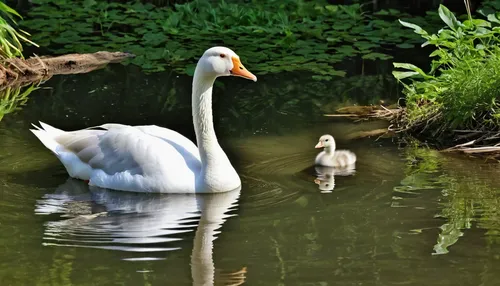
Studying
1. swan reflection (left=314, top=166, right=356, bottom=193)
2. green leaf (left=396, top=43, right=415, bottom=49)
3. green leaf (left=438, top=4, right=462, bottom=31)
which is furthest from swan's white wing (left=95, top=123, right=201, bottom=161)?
green leaf (left=396, top=43, right=415, bottom=49)

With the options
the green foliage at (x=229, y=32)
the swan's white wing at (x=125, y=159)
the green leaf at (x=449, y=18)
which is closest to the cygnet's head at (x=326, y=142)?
the swan's white wing at (x=125, y=159)

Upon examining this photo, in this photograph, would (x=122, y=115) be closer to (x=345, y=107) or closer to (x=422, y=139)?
(x=345, y=107)

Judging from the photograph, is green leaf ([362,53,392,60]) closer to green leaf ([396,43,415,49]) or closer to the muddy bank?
green leaf ([396,43,415,49])

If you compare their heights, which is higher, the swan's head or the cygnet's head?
the swan's head

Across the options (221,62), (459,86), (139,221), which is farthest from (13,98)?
(459,86)

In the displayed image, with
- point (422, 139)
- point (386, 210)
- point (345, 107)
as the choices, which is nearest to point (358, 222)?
point (386, 210)

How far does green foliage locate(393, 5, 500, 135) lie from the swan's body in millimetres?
1287

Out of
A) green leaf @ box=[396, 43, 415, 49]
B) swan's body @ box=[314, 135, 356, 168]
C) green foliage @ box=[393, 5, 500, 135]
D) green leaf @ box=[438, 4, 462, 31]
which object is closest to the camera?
swan's body @ box=[314, 135, 356, 168]

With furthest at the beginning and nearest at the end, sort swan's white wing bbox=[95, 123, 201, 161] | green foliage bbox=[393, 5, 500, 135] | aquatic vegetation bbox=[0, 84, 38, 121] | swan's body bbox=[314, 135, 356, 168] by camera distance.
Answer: aquatic vegetation bbox=[0, 84, 38, 121], green foliage bbox=[393, 5, 500, 135], swan's body bbox=[314, 135, 356, 168], swan's white wing bbox=[95, 123, 201, 161]

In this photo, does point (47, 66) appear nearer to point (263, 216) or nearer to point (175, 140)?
point (175, 140)

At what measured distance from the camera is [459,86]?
10.7 meters

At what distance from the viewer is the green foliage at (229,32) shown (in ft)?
45.4

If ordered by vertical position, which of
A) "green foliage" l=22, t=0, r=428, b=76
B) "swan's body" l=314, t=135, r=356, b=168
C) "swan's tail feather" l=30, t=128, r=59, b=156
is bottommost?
"swan's body" l=314, t=135, r=356, b=168

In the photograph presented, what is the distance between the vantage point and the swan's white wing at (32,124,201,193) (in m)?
9.07
